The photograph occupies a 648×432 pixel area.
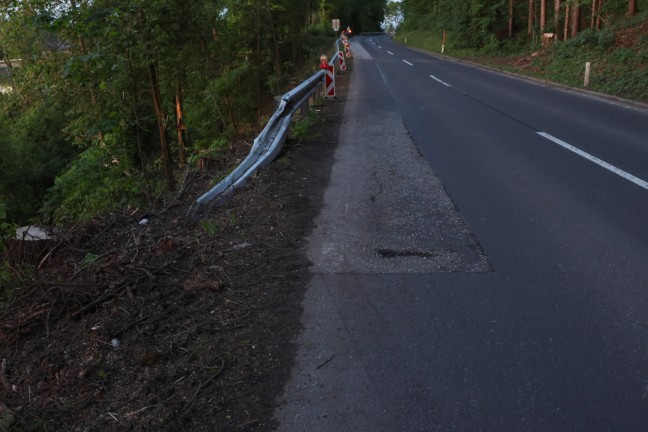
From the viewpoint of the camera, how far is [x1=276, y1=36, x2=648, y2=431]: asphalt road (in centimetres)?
304

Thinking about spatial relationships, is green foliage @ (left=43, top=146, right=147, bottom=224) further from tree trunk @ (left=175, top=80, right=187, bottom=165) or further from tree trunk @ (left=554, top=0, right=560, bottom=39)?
tree trunk @ (left=554, top=0, right=560, bottom=39)

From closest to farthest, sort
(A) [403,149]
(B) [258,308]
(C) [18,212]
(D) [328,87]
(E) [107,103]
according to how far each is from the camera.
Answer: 1. (B) [258,308]
2. (A) [403,149]
3. (E) [107,103]
4. (D) [328,87]
5. (C) [18,212]

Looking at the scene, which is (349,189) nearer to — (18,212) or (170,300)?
(170,300)

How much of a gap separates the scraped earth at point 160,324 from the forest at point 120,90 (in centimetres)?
328

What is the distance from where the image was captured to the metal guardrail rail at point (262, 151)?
6.85 meters

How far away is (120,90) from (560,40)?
23.3 m

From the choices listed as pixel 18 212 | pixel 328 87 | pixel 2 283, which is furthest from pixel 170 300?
pixel 18 212

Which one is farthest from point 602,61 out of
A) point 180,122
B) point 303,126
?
point 180,122

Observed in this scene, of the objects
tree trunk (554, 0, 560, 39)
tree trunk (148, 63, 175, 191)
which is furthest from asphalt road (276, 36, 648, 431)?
tree trunk (554, 0, 560, 39)

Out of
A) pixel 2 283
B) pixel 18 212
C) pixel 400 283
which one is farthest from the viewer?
pixel 18 212

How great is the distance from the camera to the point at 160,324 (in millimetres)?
3992

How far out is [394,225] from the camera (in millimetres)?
5953

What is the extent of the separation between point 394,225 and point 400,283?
1.47 meters

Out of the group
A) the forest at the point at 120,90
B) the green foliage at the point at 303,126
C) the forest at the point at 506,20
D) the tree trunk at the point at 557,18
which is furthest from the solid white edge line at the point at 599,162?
the tree trunk at the point at 557,18
